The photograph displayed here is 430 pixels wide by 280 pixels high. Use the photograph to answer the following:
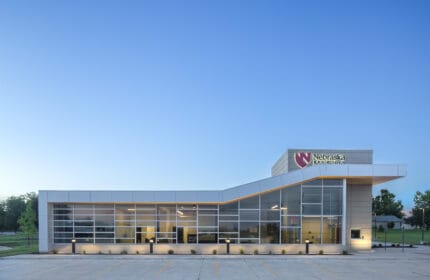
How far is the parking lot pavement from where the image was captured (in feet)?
54.0

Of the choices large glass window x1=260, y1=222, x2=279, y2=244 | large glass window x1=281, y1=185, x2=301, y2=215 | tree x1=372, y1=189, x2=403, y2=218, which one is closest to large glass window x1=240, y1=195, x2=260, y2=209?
large glass window x1=260, y1=222, x2=279, y2=244

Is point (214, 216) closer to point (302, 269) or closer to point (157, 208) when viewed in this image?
point (157, 208)

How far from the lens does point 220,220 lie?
25219 millimetres

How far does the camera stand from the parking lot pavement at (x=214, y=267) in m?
16.5

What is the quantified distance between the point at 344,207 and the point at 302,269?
27.2 ft

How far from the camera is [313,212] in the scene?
2475cm

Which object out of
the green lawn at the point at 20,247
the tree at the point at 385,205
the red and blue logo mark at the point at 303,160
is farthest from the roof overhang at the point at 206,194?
the tree at the point at 385,205

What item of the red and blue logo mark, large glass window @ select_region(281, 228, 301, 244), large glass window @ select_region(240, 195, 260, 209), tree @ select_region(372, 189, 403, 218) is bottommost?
tree @ select_region(372, 189, 403, 218)

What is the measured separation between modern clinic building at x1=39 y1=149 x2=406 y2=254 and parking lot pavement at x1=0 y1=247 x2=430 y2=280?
212 centimetres

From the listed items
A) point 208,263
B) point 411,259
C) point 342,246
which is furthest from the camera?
point 342,246

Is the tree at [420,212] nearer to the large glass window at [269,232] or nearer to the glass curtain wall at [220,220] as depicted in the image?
the glass curtain wall at [220,220]

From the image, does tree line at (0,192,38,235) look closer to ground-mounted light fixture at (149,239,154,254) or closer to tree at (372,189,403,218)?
ground-mounted light fixture at (149,239,154,254)

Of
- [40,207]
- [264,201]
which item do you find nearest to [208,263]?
[264,201]

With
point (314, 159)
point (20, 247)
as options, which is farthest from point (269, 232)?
point (20, 247)
